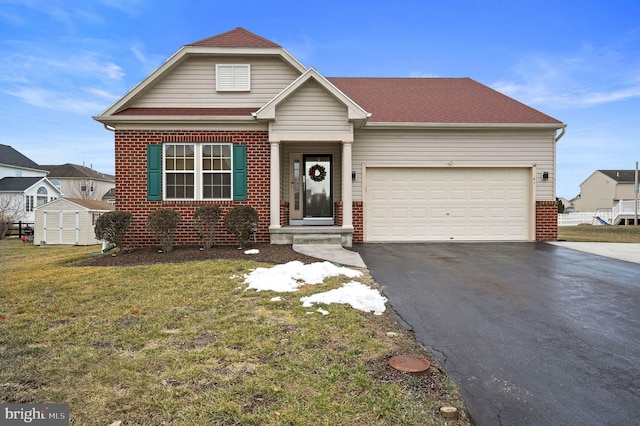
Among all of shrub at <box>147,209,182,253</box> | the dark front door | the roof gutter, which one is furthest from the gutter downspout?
shrub at <box>147,209,182,253</box>

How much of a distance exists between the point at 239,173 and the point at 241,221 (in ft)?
5.57

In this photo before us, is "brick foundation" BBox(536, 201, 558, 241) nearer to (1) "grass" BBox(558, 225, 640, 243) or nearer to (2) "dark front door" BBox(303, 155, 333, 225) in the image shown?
(1) "grass" BBox(558, 225, 640, 243)

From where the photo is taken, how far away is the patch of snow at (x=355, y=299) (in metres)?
4.83

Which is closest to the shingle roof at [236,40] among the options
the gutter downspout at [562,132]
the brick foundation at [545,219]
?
the gutter downspout at [562,132]

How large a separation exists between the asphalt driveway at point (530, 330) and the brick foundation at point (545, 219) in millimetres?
3651

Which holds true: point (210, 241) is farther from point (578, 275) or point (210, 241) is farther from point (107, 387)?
point (578, 275)

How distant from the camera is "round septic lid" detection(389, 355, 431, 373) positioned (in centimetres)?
Answer: 300

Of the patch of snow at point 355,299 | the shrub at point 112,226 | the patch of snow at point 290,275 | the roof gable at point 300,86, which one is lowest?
the patch of snow at point 355,299

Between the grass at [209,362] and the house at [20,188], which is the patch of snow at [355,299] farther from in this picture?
the house at [20,188]

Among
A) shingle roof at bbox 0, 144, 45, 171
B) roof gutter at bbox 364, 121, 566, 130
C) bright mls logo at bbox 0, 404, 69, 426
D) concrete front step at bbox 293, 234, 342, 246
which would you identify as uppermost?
shingle roof at bbox 0, 144, 45, 171

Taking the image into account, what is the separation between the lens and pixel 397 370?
3.02 meters

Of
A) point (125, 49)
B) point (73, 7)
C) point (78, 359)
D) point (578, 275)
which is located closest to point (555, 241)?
point (578, 275)

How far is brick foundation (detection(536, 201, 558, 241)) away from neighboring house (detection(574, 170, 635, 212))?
44679 mm

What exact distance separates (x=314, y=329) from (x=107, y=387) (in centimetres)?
190
